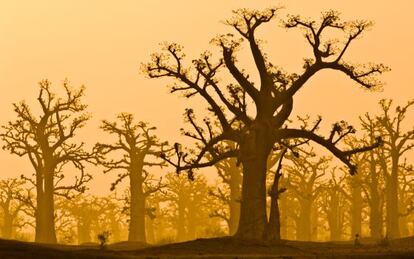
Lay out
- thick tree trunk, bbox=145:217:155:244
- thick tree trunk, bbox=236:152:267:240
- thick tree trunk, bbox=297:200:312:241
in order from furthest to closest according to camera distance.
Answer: thick tree trunk, bbox=145:217:155:244 < thick tree trunk, bbox=297:200:312:241 < thick tree trunk, bbox=236:152:267:240

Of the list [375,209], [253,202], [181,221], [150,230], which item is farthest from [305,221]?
[253,202]

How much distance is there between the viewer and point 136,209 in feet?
178

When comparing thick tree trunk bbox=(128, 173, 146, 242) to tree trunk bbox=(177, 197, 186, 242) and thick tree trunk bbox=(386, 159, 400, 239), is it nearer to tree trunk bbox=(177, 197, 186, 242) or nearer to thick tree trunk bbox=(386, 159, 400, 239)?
thick tree trunk bbox=(386, 159, 400, 239)

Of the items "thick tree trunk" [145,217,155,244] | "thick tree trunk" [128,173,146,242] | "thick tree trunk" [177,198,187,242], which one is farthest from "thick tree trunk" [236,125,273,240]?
"thick tree trunk" [145,217,155,244]

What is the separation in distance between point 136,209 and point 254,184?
25.9 metres

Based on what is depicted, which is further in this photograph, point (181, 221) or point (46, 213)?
point (181, 221)

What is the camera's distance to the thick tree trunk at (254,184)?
2914 centimetres

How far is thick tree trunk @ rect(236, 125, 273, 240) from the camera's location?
2914 centimetres

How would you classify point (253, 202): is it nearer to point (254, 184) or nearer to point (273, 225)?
point (254, 184)

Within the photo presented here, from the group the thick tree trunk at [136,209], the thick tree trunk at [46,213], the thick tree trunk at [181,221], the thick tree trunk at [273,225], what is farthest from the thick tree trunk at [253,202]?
the thick tree trunk at [181,221]

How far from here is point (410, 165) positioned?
56.0 meters

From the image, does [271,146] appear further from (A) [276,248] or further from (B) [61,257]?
(B) [61,257]

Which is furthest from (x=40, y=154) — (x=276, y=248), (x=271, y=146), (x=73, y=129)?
(x=276, y=248)

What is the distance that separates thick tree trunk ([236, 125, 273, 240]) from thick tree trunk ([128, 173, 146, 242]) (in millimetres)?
24942
